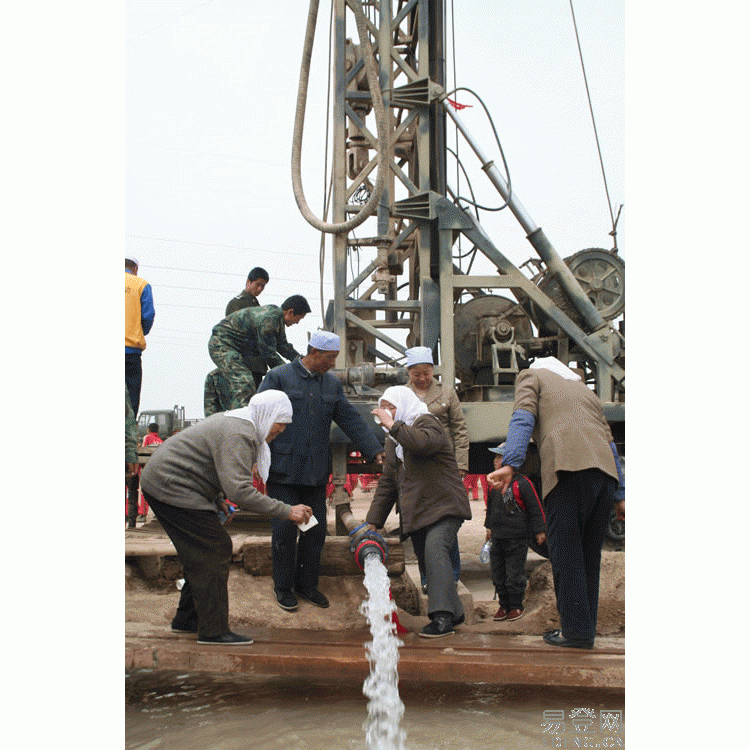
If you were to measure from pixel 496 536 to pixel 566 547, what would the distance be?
4.47 ft

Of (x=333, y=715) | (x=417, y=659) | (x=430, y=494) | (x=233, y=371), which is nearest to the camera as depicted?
(x=333, y=715)

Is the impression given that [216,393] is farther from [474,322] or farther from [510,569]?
[510,569]

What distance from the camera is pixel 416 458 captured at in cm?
468

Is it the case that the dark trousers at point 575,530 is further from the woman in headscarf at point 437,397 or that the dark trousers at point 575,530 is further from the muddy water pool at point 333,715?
the woman in headscarf at point 437,397

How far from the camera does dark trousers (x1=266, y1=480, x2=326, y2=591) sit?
15.6 ft

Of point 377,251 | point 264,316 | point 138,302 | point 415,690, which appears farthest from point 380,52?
point 415,690

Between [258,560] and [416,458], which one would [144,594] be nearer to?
[258,560]

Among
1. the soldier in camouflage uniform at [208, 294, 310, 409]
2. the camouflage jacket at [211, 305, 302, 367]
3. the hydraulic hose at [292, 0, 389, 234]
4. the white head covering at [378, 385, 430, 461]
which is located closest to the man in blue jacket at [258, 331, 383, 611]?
the white head covering at [378, 385, 430, 461]

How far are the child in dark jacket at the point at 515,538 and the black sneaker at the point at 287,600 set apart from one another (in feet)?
4.62

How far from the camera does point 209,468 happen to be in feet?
13.8

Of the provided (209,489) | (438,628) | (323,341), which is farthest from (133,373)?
(438,628)

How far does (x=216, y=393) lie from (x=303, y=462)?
88.3 inches

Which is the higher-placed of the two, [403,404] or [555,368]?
[555,368]

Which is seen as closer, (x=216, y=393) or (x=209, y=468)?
(x=209, y=468)
